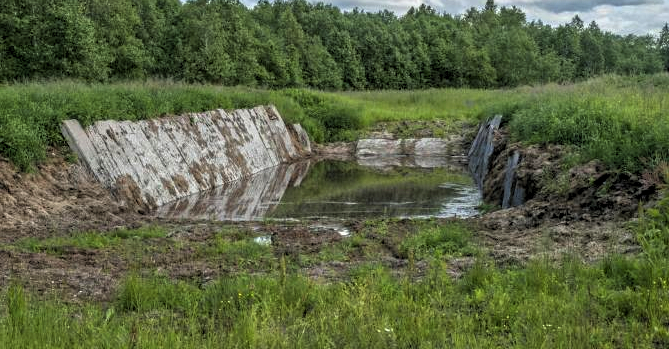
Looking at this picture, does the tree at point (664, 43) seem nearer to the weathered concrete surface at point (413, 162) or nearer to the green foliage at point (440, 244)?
the weathered concrete surface at point (413, 162)

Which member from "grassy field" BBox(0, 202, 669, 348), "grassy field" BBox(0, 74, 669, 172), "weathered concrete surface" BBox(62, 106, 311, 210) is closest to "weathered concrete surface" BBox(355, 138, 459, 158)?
"grassy field" BBox(0, 74, 669, 172)

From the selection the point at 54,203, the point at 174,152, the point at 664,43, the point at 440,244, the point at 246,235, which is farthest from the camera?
the point at 664,43

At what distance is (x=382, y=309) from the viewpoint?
5.75 metres

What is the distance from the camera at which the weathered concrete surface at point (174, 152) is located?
15.0 metres

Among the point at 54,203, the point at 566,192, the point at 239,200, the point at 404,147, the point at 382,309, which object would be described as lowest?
the point at 404,147

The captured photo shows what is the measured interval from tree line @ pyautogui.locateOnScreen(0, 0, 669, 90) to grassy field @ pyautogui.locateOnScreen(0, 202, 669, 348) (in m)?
18.1

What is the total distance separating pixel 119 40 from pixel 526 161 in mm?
28280

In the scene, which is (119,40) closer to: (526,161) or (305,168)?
(305,168)

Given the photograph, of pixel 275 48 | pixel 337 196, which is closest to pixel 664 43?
pixel 275 48

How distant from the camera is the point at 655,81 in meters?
21.4

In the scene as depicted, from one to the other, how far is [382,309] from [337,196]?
12408 mm

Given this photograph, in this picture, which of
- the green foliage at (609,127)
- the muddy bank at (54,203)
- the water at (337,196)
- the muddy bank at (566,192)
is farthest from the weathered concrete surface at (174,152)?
the green foliage at (609,127)

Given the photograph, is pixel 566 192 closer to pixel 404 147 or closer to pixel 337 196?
pixel 337 196

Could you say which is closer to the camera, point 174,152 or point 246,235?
point 246,235
